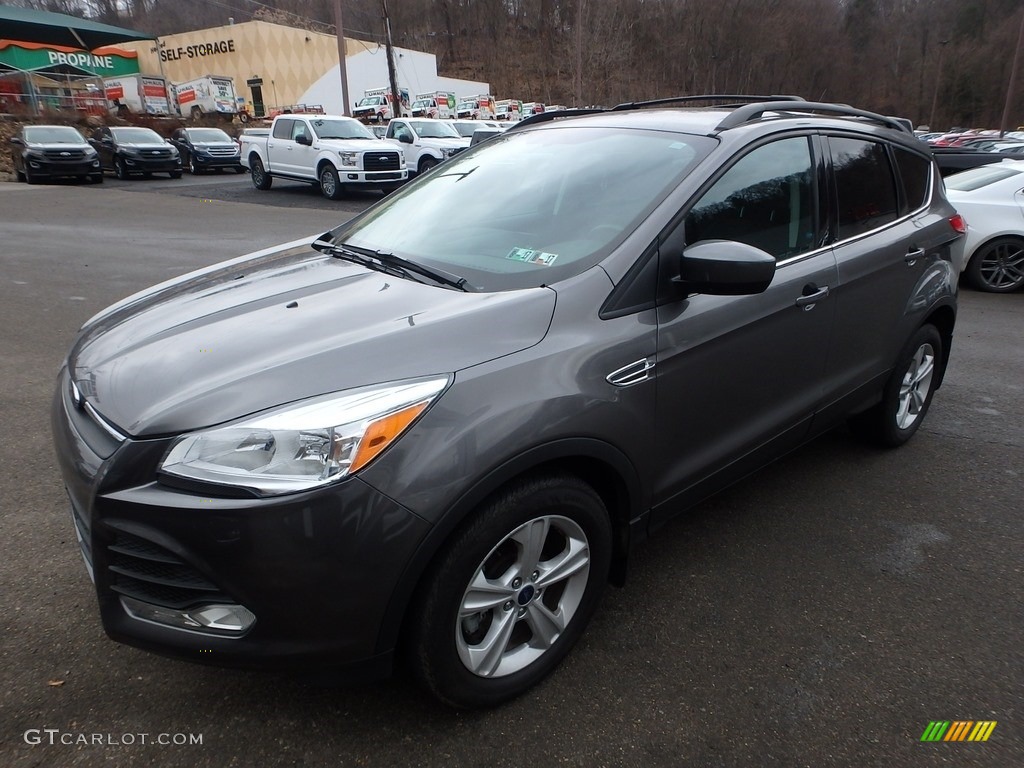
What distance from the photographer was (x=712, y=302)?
8.54ft

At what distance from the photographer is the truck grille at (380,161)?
17.4 meters

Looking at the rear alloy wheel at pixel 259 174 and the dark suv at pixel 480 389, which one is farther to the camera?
the rear alloy wheel at pixel 259 174

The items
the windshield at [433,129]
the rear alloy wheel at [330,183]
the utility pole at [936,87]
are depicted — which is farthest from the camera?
the utility pole at [936,87]

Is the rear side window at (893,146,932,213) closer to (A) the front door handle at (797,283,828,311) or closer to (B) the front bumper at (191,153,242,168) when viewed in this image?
(A) the front door handle at (797,283,828,311)

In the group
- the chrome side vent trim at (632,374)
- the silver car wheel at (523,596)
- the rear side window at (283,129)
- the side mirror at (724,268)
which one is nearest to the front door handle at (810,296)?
the side mirror at (724,268)

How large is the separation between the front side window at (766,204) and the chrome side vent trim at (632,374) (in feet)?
1.71

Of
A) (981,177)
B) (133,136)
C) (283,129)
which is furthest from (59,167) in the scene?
(981,177)

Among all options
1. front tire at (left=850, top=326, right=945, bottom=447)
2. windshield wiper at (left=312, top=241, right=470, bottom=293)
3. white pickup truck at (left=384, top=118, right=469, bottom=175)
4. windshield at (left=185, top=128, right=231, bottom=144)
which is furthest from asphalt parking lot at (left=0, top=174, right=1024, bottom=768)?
windshield at (left=185, top=128, right=231, bottom=144)

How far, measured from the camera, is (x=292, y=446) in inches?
69.9

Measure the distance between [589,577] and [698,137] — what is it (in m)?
1.70

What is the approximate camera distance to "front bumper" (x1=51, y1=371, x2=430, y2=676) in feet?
5.66

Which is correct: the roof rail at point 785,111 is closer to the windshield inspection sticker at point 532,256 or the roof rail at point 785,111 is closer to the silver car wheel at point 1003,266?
the windshield inspection sticker at point 532,256

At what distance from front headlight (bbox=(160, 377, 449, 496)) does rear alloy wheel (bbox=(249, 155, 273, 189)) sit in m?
20.2

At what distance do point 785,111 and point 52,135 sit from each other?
80.6 feet
